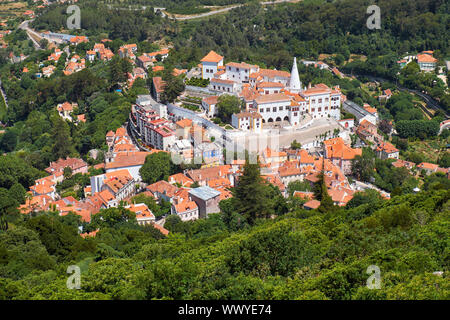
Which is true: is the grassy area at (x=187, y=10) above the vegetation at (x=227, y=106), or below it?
below

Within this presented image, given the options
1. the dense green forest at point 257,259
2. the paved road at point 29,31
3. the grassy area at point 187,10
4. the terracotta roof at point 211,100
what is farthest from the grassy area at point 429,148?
the paved road at point 29,31

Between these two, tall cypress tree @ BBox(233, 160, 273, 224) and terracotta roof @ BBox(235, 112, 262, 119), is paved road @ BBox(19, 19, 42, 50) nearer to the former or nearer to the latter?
terracotta roof @ BBox(235, 112, 262, 119)

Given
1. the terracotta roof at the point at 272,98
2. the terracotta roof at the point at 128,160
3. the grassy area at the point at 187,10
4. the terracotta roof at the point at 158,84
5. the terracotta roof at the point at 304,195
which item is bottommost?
the terracotta roof at the point at 304,195

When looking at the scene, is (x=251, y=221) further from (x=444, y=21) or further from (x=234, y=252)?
(x=444, y=21)

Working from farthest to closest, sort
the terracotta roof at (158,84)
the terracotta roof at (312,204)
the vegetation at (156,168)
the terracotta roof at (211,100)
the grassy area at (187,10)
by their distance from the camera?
the grassy area at (187,10) < the terracotta roof at (158,84) < the terracotta roof at (211,100) < the vegetation at (156,168) < the terracotta roof at (312,204)

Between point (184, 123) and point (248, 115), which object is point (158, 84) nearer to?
point (184, 123)

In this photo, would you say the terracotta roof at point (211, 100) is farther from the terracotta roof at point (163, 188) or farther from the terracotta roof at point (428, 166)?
the terracotta roof at point (428, 166)
